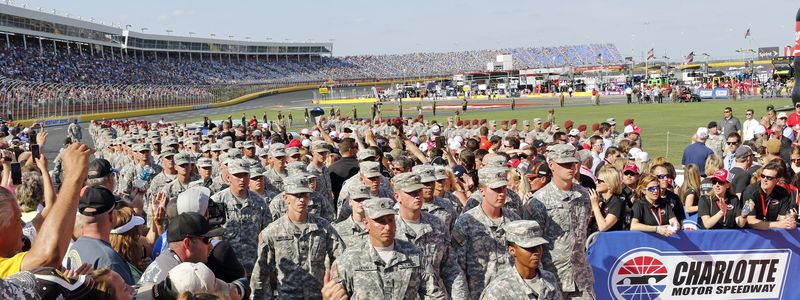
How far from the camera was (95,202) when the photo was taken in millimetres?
4898

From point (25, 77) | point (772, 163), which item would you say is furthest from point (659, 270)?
point (25, 77)

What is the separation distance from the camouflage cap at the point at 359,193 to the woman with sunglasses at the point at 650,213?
9.36 ft

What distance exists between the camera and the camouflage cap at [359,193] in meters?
6.92

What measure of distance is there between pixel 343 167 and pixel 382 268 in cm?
567

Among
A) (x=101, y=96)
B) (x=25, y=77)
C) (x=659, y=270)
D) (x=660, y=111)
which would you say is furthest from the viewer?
(x=25, y=77)

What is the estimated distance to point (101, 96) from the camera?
65562mm

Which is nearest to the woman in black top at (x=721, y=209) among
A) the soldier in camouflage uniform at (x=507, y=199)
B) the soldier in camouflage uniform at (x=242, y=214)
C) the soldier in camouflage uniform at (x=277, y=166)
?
the soldier in camouflage uniform at (x=507, y=199)

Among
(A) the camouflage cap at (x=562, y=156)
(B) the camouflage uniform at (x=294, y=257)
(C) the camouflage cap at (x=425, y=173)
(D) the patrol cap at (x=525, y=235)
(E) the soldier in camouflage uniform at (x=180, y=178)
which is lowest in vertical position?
(B) the camouflage uniform at (x=294, y=257)

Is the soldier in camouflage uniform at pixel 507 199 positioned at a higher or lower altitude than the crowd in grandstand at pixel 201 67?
lower

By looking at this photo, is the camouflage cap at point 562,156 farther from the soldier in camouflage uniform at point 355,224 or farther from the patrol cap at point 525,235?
the patrol cap at point 525,235

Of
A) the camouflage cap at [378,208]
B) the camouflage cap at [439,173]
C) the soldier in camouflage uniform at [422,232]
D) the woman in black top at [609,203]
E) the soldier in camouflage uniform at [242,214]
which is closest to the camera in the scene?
the camouflage cap at [378,208]

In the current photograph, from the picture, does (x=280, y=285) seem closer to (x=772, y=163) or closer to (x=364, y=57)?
(x=772, y=163)

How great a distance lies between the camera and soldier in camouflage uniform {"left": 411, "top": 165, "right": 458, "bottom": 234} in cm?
675

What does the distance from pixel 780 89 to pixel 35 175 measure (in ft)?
209
